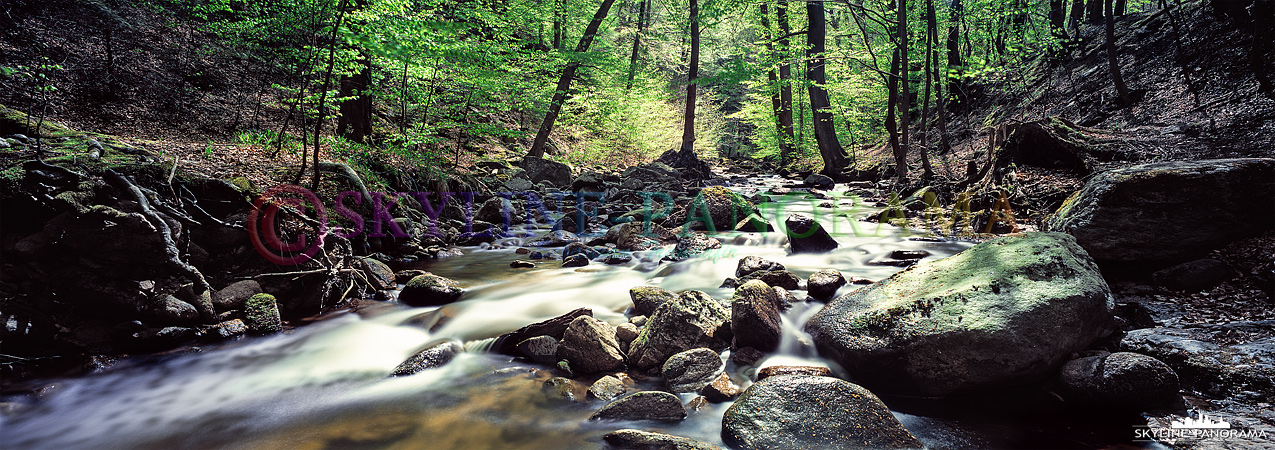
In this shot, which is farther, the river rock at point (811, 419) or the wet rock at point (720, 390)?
the wet rock at point (720, 390)

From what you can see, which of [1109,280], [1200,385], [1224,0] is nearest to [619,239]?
[1109,280]

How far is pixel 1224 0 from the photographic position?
32.9 feet

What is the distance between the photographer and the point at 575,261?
7508 millimetres

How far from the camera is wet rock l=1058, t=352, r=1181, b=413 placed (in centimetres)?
280

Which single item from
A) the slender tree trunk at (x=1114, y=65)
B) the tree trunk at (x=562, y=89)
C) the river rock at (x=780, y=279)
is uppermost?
the tree trunk at (x=562, y=89)

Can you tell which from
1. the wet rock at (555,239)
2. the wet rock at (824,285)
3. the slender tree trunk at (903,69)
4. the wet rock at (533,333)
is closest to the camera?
the wet rock at (533,333)

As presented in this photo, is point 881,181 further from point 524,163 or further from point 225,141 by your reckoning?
point 225,141

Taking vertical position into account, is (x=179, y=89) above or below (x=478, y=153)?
above

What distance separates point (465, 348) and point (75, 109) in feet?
29.7

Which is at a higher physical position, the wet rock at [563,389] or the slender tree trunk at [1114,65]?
the slender tree trunk at [1114,65]

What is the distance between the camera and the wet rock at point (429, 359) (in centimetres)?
405

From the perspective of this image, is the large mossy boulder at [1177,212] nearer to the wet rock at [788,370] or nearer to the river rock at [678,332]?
the wet rock at [788,370]

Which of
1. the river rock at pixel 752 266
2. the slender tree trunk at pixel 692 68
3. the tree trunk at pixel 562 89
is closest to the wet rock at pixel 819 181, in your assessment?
the slender tree trunk at pixel 692 68

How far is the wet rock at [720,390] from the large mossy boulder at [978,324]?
860 millimetres
